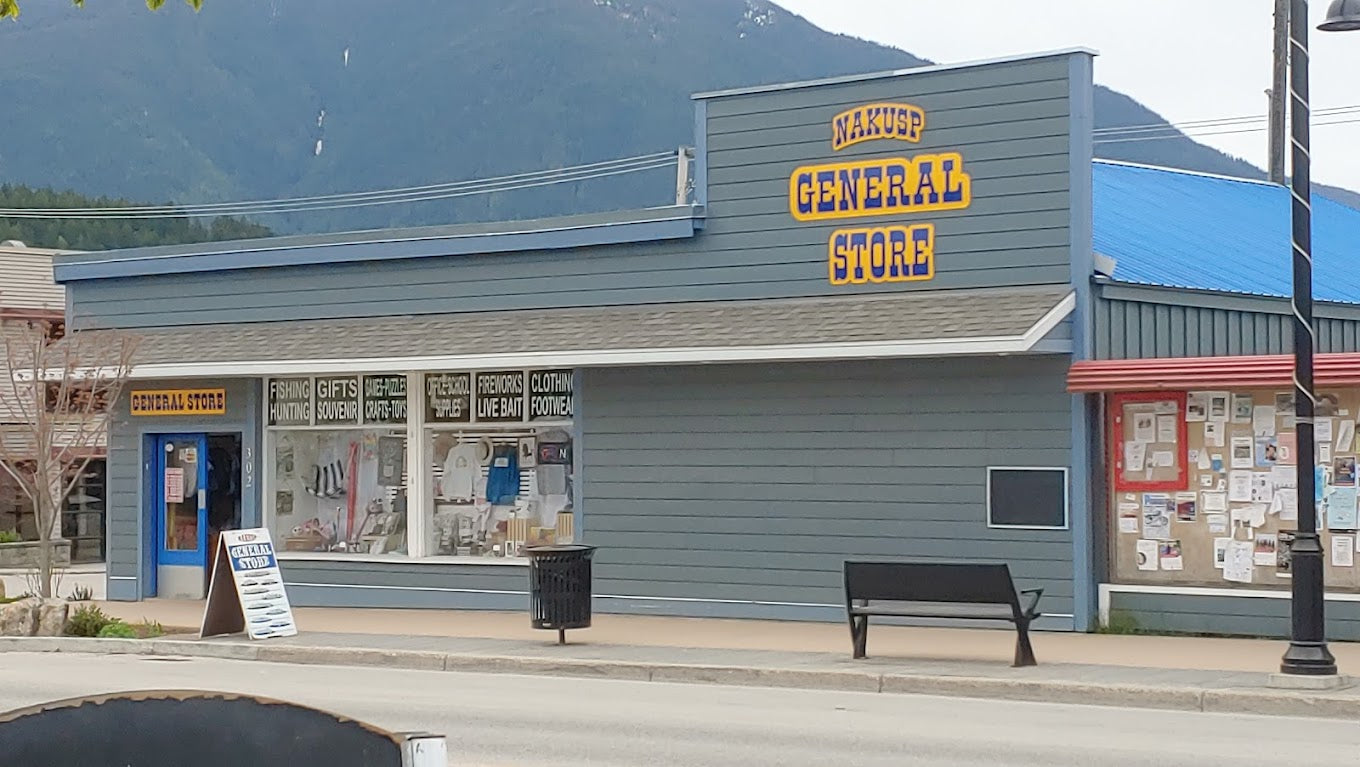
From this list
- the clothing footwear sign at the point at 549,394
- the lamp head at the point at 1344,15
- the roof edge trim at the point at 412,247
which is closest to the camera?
the lamp head at the point at 1344,15

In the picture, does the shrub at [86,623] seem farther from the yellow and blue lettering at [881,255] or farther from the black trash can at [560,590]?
the yellow and blue lettering at [881,255]

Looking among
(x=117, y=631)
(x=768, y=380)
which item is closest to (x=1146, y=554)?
(x=768, y=380)

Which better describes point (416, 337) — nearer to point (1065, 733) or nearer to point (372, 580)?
point (372, 580)

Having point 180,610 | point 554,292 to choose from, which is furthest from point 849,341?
point 180,610

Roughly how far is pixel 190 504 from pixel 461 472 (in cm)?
428

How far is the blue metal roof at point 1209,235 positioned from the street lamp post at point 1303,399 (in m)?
4.34

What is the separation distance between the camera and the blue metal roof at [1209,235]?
19.9 m

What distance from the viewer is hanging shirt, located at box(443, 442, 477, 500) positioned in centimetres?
2228

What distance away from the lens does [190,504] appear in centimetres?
2452

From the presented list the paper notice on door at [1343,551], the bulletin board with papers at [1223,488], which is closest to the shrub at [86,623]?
the bulletin board with papers at [1223,488]

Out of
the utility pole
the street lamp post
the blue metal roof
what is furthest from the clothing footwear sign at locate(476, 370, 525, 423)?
the utility pole

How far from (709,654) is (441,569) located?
606cm

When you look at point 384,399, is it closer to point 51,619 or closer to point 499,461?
point 499,461

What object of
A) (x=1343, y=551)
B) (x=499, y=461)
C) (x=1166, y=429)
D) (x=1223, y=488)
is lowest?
(x=1343, y=551)
